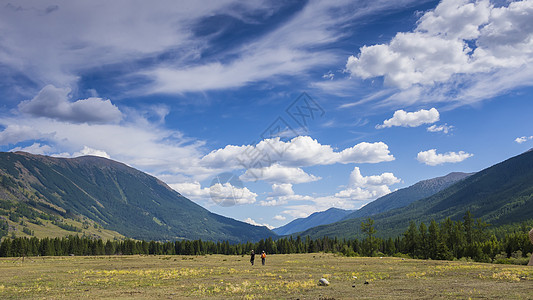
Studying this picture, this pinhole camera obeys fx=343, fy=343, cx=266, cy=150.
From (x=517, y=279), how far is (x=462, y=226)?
302 feet

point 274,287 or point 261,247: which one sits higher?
point 274,287

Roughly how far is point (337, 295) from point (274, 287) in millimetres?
6980

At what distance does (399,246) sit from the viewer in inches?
6176

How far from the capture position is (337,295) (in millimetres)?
25031

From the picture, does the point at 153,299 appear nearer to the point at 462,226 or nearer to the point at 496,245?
the point at 496,245

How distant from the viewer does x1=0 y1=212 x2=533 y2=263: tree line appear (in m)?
94.3

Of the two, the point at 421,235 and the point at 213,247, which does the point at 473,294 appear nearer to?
the point at 421,235

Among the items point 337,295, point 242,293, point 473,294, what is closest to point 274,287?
point 242,293

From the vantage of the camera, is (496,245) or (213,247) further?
(213,247)

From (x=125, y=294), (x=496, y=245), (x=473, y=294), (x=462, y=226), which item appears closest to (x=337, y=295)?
(x=473, y=294)

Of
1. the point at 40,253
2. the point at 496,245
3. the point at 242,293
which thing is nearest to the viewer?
the point at 242,293

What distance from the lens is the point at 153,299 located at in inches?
985

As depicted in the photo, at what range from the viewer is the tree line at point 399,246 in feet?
309

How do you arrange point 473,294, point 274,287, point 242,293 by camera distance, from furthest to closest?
point 274,287 < point 242,293 < point 473,294
